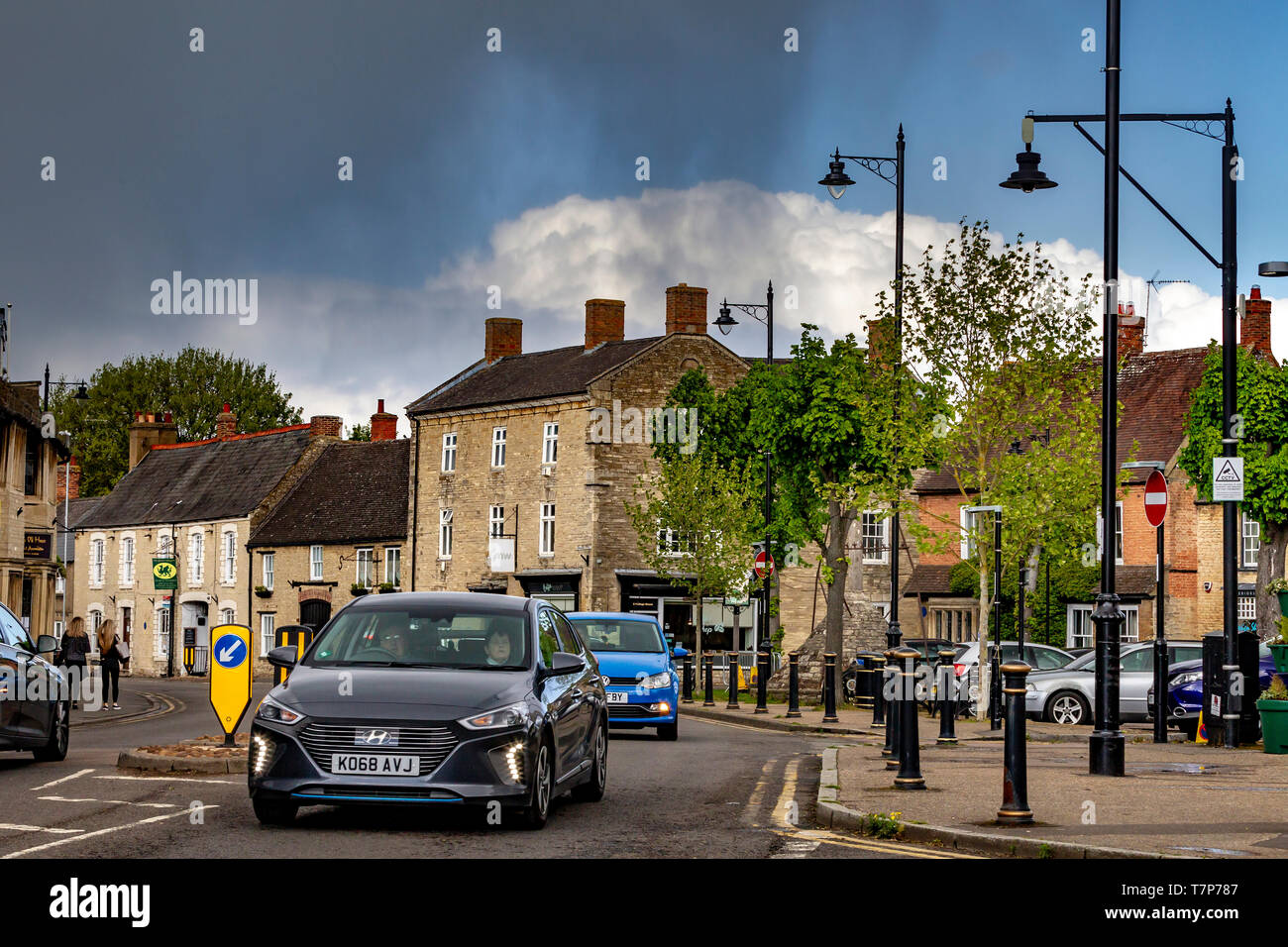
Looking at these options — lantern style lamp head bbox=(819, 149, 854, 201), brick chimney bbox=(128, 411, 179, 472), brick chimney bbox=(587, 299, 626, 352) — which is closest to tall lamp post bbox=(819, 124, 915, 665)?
lantern style lamp head bbox=(819, 149, 854, 201)

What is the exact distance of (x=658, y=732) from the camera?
2359 centimetres

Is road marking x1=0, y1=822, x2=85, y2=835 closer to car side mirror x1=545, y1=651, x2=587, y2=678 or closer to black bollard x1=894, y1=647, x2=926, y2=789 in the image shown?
car side mirror x1=545, y1=651, x2=587, y2=678

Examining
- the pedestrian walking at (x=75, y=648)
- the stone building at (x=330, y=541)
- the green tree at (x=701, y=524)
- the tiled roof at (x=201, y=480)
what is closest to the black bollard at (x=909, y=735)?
the pedestrian walking at (x=75, y=648)

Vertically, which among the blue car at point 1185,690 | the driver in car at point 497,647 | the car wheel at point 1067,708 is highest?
the driver in car at point 497,647

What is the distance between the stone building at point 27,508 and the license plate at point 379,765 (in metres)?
36.4

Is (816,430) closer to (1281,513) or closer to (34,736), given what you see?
(1281,513)

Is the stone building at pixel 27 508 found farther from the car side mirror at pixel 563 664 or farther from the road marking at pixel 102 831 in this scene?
the car side mirror at pixel 563 664

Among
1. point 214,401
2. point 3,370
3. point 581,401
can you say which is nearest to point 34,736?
point 3,370

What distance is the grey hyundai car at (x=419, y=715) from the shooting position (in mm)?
11070

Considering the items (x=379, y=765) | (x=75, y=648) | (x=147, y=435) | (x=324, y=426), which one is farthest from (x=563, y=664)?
(x=147, y=435)

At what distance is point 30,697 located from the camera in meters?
16.5

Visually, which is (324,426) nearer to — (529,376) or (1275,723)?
(529,376)
